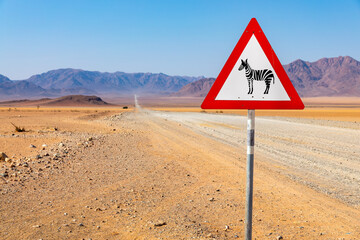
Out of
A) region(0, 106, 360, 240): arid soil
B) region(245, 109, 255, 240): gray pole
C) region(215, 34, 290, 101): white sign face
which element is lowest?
region(0, 106, 360, 240): arid soil

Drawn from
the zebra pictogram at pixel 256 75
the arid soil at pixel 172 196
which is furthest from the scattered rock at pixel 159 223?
the zebra pictogram at pixel 256 75

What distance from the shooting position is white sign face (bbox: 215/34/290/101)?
11.6ft

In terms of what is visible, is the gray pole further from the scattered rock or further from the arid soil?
the scattered rock

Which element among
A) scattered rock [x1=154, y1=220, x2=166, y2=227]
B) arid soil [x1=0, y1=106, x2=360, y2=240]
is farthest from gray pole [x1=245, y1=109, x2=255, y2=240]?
scattered rock [x1=154, y1=220, x2=166, y2=227]

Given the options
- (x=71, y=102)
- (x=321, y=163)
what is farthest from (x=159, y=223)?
(x=71, y=102)

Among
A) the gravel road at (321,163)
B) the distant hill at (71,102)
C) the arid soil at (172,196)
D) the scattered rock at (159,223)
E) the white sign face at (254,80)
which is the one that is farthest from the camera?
the distant hill at (71,102)

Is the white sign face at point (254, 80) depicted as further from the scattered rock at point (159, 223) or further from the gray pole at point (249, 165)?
the scattered rock at point (159, 223)

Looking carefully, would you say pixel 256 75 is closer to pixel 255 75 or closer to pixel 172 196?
pixel 255 75

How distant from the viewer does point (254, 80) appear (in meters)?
3.53

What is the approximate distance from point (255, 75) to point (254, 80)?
0.18 feet

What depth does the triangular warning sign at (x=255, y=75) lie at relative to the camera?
139 inches

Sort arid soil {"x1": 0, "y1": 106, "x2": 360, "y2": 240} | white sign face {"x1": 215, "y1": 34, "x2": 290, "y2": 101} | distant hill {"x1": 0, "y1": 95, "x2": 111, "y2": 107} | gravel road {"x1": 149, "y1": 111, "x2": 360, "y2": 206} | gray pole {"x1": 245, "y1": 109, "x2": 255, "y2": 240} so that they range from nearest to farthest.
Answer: gray pole {"x1": 245, "y1": 109, "x2": 255, "y2": 240} → white sign face {"x1": 215, "y1": 34, "x2": 290, "y2": 101} → arid soil {"x1": 0, "y1": 106, "x2": 360, "y2": 240} → gravel road {"x1": 149, "y1": 111, "x2": 360, "y2": 206} → distant hill {"x1": 0, "y1": 95, "x2": 111, "y2": 107}

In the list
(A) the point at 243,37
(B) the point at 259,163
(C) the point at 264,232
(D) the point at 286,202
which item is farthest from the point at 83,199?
(B) the point at 259,163

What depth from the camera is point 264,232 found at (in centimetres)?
458
